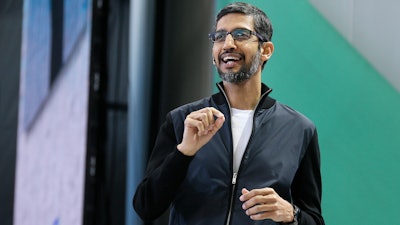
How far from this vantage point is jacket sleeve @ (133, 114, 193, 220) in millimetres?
1358

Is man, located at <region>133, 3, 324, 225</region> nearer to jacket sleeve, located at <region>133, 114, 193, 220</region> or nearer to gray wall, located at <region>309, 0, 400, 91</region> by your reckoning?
jacket sleeve, located at <region>133, 114, 193, 220</region>

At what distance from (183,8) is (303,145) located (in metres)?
1.39

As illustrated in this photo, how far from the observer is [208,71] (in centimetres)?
256

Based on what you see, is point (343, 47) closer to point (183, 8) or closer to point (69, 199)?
point (183, 8)

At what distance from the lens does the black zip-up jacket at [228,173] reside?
1407 millimetres

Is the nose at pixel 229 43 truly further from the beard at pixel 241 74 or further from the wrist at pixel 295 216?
the wrist at pixel 295 216

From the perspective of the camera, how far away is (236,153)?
1.49m

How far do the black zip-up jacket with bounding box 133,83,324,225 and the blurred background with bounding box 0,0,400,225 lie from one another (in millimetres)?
640

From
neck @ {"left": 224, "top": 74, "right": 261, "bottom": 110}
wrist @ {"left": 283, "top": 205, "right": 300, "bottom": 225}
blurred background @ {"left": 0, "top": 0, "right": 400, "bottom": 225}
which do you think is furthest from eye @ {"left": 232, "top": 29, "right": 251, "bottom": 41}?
blurred background @ {"left": 0, "top": 0, "right": 400, "bottom": 225}

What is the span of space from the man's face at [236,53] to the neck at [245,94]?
0.12 ft

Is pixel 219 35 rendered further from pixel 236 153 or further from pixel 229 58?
pixel 236 153

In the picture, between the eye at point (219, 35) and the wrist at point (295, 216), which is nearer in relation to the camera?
the wrist at point (295, 216)

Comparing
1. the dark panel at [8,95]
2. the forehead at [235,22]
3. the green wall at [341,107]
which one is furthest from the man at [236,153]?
the dark panel at [8,95]

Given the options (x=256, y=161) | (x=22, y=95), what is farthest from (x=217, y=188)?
(x=22, y=95)
